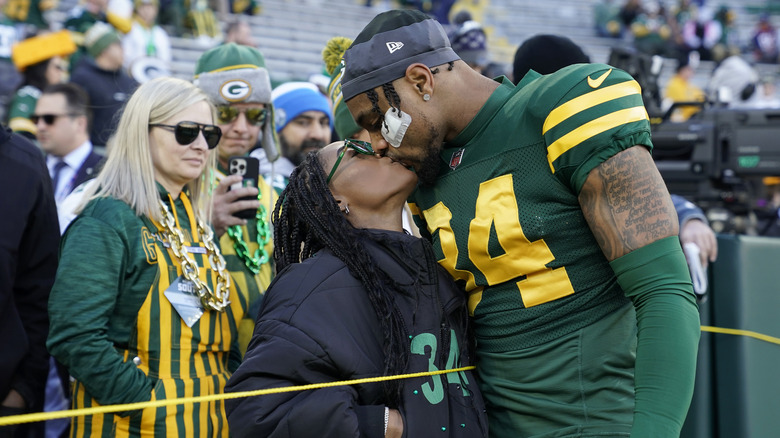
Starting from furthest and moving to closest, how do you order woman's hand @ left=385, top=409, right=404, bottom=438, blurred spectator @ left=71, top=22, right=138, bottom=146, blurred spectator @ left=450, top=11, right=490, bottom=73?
1. blurred spectator @ left=71, top=22, right=138, bottom=146
2. blurred spectator @ left=450, top=11, right=490, bottom=73
3. woman's hand @ left=385, top=409, right=404, bottom=438

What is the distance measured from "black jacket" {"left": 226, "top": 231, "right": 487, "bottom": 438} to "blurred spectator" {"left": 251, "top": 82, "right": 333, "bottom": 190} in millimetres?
2517

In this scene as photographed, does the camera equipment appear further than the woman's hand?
Yes

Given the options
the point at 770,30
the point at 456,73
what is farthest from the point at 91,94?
the point at 770,30

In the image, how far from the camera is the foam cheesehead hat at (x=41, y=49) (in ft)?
22.8

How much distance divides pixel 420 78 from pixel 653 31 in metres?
18.3

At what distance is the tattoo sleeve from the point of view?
182 cm

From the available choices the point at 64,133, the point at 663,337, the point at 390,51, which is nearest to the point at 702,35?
the point at 64,133

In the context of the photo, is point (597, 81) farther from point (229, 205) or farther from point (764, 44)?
point (764, 44)

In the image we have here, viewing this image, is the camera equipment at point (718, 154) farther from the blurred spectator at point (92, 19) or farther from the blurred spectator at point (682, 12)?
the blurred spectator at point (682, 12)

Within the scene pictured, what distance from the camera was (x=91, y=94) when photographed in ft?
22.6

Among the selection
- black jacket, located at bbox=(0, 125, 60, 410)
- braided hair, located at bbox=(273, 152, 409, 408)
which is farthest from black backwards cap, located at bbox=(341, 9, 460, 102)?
black jacket, located at bbox=(0, 125, 60, 410)

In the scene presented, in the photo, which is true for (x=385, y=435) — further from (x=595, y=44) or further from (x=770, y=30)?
(x=770, y=30)

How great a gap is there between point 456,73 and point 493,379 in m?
0.83

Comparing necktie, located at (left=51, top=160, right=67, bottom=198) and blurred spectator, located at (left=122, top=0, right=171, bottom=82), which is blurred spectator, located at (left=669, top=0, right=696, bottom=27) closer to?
A: blurred spectator, located at (left=122, top=0, right=171, bottom=82)
